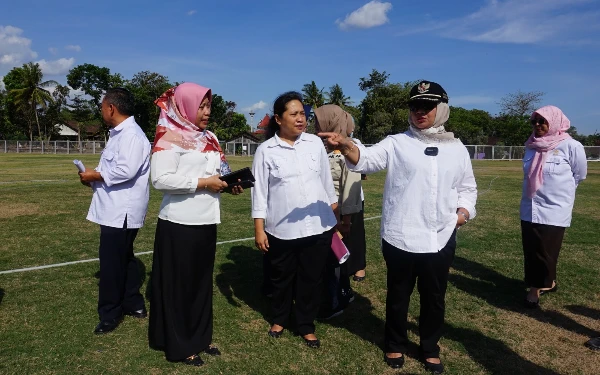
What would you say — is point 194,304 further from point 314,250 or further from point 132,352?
point 314,250

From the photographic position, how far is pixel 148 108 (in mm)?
52906

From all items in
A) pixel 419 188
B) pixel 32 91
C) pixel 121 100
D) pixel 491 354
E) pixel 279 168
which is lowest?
pixel 491 354

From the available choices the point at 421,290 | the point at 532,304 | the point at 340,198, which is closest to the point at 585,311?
the point at 532,304

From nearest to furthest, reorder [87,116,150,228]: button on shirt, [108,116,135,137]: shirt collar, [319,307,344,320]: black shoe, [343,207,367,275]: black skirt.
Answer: [87,116,150,228]: button on shirt, [108,116,135,137]: shirt collar, [319,307,344,320]: black shoe, [343,207,367,275]: black skirt

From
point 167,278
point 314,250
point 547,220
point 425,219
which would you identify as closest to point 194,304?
point 167,278

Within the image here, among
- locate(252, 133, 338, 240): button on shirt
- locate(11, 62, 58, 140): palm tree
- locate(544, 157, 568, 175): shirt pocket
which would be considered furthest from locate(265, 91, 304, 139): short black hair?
locate(11, 62, 58, 140): palm tree

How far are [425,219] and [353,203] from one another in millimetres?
1627

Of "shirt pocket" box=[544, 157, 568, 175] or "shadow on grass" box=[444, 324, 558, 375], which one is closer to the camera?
"shadow on grass" box=[444, 324, 558, 375]

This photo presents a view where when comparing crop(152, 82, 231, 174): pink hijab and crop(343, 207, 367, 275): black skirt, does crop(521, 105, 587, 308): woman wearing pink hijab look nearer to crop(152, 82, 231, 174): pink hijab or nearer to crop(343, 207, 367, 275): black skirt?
crop(343, 207, 367, 275): black skirt

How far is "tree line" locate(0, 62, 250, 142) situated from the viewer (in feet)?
176

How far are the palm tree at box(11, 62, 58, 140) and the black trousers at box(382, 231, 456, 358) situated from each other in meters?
60.6

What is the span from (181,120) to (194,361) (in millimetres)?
1742

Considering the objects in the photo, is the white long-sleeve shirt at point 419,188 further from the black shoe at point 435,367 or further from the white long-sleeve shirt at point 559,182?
the white long-sleeve shirt at point 559,182

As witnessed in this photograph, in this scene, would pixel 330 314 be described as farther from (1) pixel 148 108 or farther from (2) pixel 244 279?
(1) pixel 148 108
